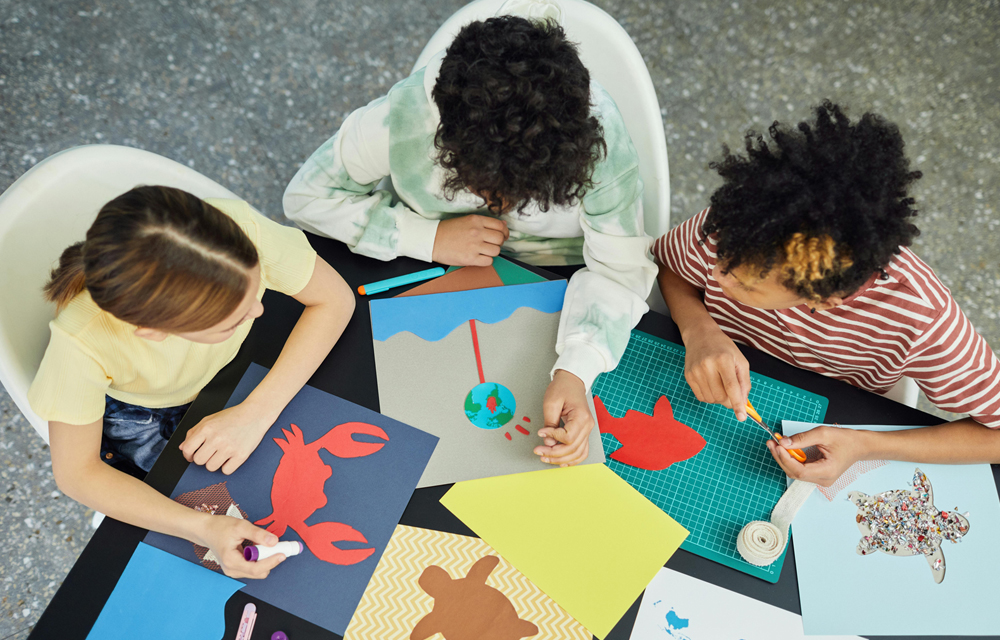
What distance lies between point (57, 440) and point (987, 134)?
2350 mm

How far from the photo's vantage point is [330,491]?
32.2 inches

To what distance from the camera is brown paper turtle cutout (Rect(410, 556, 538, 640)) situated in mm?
759

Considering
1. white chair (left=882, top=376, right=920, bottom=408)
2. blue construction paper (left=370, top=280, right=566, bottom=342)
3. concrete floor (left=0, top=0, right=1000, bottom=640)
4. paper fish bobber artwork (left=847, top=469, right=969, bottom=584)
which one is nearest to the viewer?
paper fish bobber artwork (left=847, top=469, right=969, bottom=584)

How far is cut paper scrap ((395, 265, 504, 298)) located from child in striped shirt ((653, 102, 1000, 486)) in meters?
0.27

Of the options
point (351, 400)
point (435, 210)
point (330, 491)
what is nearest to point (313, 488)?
point (330, 491)

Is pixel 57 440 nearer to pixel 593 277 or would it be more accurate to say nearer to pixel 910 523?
pixel 593 277

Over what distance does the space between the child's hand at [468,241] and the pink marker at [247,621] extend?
51 centimetres

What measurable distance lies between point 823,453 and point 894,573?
0.15 metres

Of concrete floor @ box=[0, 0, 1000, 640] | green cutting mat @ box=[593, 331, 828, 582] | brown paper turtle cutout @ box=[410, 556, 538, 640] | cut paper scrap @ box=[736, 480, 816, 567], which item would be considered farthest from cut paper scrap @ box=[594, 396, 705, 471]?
concrete floor @ box=[0, 0, 1000, 640]

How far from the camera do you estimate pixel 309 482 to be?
823 millimetres

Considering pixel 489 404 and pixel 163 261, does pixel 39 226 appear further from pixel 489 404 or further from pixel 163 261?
pixel 489 404

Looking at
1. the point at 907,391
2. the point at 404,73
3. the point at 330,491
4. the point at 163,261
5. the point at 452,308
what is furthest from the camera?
the point at 404,73

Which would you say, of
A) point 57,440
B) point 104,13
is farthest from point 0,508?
point 104,13

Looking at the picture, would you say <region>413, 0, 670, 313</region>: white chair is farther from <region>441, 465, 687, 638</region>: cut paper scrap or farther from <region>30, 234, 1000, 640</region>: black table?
<region>441, 465, 687, 638</region>: cut paper scrap
